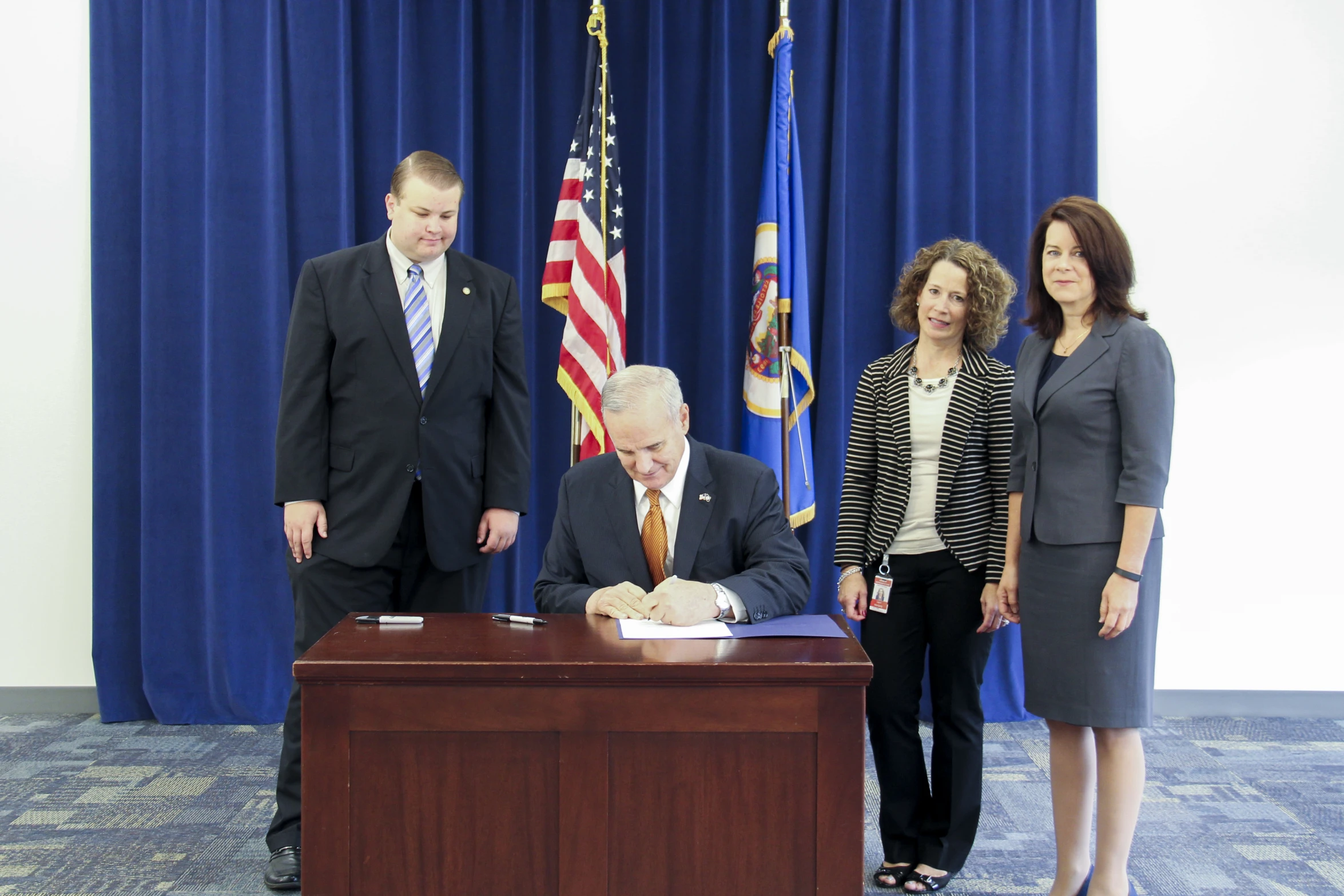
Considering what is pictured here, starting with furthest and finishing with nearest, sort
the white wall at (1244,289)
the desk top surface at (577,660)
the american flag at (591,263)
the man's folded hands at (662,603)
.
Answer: the white wall at (1244,289) → the american flag at (591,263) → the man's folded hands at (662,603) → the desk top surface at (577,660)

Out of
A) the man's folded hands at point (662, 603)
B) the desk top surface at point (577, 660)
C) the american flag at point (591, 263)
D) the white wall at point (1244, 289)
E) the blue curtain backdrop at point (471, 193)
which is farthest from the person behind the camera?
the white wall at point (1244, 289)

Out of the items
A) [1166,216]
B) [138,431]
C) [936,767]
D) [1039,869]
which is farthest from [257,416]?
[1166,216]

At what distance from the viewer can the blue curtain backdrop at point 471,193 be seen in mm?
3777

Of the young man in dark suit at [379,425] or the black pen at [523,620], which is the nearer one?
the black pen at [523,620]

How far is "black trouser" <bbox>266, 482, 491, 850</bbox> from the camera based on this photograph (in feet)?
7.88

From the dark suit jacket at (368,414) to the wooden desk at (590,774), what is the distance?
2.93ft

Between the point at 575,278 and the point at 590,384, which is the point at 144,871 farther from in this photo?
the point at 575,278

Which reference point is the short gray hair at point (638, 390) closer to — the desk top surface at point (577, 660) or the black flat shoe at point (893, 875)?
the desk top surface at point (577, 660)

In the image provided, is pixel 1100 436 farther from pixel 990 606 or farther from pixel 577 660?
pixel 577 660

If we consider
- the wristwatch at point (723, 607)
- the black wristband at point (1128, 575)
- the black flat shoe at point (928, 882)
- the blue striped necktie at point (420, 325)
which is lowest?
the black flat shoe at point (928, 882)

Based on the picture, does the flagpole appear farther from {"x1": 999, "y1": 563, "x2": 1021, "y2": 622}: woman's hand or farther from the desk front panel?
the desk front panel

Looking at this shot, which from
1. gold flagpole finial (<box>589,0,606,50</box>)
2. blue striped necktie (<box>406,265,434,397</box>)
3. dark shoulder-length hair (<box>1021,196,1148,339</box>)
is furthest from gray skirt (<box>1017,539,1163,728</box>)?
gold flagpole finial (<box>589,0,606,50</box>)

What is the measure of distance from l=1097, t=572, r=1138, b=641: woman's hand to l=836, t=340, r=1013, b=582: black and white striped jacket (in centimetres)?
33

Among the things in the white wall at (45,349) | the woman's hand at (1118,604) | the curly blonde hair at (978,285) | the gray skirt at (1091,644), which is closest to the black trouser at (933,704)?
the gray skirt at (1091,644)
